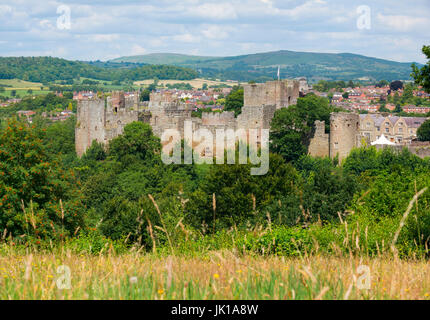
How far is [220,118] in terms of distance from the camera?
35.4 metres

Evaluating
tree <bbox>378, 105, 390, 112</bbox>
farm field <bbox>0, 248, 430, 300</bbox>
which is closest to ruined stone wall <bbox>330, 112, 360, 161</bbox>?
farm field <bbox>0, 248, 430, 300</bbox>

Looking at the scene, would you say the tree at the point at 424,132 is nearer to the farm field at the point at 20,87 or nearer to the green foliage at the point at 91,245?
the green foliage at the point at 91,245

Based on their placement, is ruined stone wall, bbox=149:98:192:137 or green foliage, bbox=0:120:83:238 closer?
green foliage, bbox=0:120:83:238

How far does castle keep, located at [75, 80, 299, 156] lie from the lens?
3406cm

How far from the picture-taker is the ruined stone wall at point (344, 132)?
107 ft

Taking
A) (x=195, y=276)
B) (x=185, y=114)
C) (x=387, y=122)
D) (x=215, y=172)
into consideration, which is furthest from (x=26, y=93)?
(x=195, y=276)

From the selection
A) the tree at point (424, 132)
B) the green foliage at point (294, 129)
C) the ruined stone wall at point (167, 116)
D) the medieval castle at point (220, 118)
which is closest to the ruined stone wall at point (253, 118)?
A: the medieval castle at point (220, 118)

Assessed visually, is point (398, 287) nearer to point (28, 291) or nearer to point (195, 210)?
point (28, 291)

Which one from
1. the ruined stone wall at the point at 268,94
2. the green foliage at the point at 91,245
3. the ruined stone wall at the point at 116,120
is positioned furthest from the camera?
the ruined stone wall at the point at 116,120

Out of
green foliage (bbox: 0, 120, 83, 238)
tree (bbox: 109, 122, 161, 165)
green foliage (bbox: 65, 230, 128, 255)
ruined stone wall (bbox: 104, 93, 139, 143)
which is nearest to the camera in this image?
green foliage (bbox: 65, 230, 128, 255)

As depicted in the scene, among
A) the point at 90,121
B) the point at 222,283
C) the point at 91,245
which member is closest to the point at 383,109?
the point at 90,121

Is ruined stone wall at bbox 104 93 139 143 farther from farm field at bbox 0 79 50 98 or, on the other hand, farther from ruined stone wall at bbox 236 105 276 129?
farm field at bbox 0 79 50 98
